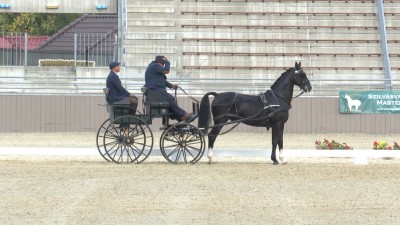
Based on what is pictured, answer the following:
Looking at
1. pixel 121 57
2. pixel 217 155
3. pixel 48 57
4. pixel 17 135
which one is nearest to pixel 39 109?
pixel 17 135

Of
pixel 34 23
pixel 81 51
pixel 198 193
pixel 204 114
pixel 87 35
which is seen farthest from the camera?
pixel 34 23

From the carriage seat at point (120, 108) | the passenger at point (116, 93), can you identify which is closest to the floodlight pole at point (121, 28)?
the passenger at point (116, 93)

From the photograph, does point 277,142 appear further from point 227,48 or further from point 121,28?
point 121,28

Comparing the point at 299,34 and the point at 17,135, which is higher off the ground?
the point at 299,34

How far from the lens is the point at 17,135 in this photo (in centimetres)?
2791

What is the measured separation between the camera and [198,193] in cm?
1378

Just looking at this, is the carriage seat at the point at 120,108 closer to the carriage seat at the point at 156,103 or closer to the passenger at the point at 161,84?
the carriage seat at the point at 156,103

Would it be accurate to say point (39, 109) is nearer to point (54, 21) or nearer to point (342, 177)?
point (342, 177)

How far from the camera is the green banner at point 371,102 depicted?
29.2 meters

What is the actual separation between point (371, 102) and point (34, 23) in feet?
103

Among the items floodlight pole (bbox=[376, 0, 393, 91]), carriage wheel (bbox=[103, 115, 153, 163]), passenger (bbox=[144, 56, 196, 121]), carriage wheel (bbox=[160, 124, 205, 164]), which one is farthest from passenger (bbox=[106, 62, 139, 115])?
floodlight pole (bbox=[376, 0, 393, 91])

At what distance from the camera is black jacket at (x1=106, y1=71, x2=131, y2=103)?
18562 mm

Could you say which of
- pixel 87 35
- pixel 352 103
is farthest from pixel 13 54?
pixel 352 103

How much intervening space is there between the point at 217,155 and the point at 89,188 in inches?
204
